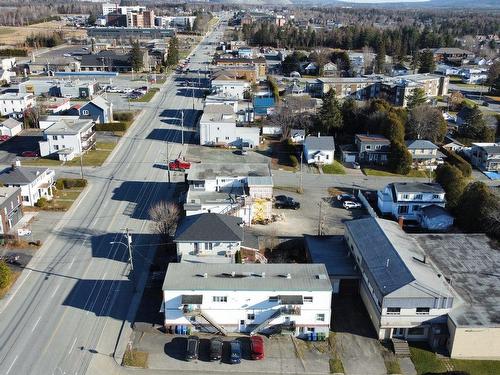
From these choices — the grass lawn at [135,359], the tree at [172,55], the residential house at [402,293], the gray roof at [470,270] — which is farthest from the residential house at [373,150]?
the tree at [172,55]

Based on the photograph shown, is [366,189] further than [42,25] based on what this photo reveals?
No

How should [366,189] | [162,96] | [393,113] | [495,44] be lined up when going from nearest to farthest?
[366,189], [393,113], [162,96], [495,44]

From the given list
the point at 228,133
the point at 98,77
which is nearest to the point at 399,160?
the point at 228,133

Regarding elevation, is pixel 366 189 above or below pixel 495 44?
below

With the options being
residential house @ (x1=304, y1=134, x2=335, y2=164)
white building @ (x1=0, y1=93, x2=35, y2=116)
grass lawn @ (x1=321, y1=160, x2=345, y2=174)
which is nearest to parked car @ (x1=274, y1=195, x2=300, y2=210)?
grass lawn @ (x1=321, y1=160, x2=345, y2=174)

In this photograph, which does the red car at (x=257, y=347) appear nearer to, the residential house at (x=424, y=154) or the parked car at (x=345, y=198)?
the parked car at (x=345, y=198)

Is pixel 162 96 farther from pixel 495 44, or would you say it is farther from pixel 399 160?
pixel 495 44
